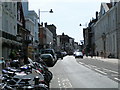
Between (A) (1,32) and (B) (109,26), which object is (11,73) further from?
(B) (109,26)

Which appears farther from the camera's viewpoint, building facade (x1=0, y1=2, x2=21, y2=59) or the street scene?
building facade (x1=0, y1=2, x2=21, y2=59)

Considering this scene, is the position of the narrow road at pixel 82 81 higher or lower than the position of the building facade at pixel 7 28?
lower

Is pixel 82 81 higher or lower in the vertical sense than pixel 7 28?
lower

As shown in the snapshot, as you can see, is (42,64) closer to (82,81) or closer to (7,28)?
(82,81)

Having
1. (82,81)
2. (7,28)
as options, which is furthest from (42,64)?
(7,28)

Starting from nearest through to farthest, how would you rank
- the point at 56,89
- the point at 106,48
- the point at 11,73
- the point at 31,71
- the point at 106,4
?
the point at 11,73 < the point at 31,71 < the point at 56,89 < the point at 106,48 < the point at 106,4

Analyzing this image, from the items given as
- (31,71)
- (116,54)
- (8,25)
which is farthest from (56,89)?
(116,54)

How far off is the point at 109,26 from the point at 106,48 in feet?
22.7

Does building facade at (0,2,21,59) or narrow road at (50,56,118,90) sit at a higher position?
building facade at (0,2,21,59)

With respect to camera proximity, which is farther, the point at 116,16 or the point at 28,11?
the point at 28,11

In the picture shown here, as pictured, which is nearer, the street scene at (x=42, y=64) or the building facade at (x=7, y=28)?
the street scene at (x=42, y=64)

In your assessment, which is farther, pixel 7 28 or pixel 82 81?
pixel 7 28

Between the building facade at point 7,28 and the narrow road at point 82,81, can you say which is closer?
the narrow road at point 82,81

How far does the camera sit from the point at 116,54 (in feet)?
190
